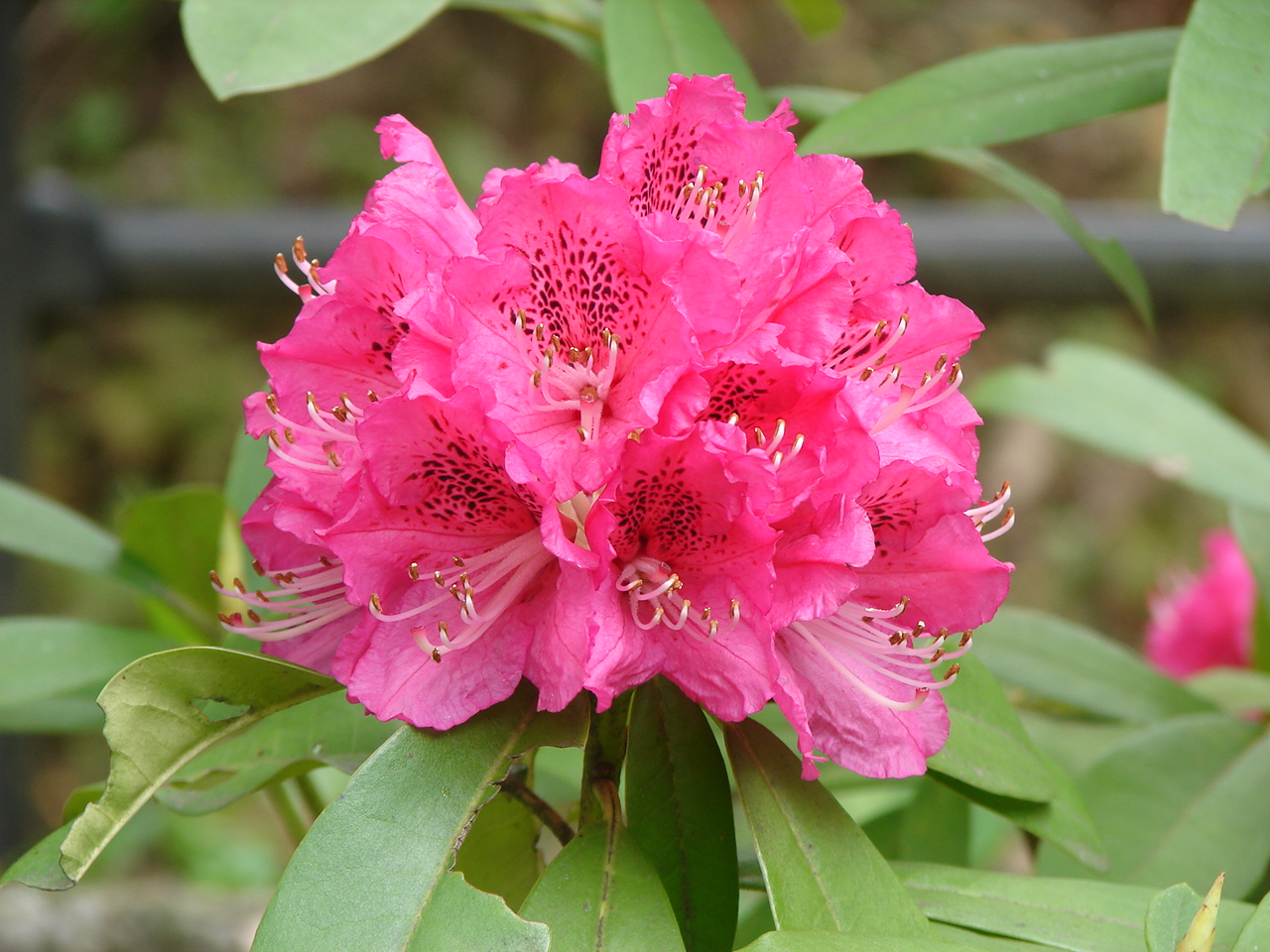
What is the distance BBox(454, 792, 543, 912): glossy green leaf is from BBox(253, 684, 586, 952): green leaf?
0.33 ft

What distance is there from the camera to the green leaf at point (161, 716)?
0.52m

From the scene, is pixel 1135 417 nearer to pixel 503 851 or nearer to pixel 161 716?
pixel 503 851

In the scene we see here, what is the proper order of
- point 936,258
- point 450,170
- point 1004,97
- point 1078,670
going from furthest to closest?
point 450,170 < point 936,258 < point 1078,670 < point 1004,97

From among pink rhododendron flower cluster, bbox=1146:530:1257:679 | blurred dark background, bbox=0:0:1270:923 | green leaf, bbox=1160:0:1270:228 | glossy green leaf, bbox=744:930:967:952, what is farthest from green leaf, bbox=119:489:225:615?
blurred dark background, bbox=0:0:1270:923

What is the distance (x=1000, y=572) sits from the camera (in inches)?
24.3

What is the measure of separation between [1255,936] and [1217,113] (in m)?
0.41

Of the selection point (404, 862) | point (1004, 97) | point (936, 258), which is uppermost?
point (1004, 97)

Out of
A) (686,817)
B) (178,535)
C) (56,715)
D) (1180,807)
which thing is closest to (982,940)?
(686,817)

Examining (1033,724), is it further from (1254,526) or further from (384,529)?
(384,529)

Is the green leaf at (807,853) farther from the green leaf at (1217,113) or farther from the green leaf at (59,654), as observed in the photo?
the green leaf at (59,654)

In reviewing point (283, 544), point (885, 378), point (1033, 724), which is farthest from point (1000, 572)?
point (1033, 724)

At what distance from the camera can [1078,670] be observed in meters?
1.08

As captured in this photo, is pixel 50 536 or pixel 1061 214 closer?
pixel 1061 214

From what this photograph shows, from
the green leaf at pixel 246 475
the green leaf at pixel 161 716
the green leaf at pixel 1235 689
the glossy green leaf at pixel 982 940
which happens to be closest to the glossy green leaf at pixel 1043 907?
the glossy green leaf at pixel 982 940
